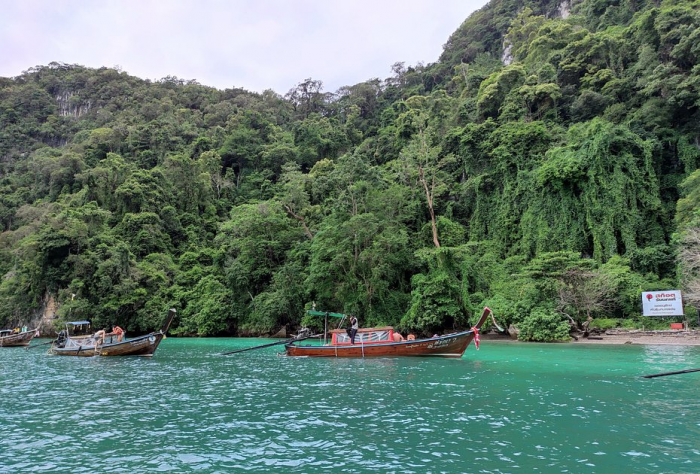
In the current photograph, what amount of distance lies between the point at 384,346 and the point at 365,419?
10976mm

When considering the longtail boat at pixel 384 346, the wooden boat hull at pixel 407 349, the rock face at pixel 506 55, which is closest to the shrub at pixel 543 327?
the longtail boat at pixel 384 346

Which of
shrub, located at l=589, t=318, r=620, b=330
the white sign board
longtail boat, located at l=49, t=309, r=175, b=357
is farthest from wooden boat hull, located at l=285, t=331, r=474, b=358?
Result: the white sign board

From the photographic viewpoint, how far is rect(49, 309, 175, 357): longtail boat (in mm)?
22062

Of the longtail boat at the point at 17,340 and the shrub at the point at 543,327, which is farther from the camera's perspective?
the longtail boat at the point at 17,340

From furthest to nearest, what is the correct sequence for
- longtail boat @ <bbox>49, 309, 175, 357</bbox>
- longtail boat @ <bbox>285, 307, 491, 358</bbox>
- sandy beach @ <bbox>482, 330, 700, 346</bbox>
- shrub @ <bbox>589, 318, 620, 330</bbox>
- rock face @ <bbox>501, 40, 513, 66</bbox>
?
rock face @ <bbox>501, 40, 513, 66</bbox>, shrub @ <bbox>589, 318, 620, 330</bbox>, longtail boat @ <bbox>49, 309, 175, 357</bbox>, sandy beach @ <bbox>482, 330, 700, 346</bbox>, longtail boat @ <bbox>285, 307, 491, 358</bbox>

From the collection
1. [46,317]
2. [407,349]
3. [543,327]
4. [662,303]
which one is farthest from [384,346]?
[46,317]

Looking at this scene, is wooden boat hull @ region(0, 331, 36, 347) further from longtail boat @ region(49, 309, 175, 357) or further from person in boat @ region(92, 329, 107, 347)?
person in boat @ region(92, 329, 107, 347)

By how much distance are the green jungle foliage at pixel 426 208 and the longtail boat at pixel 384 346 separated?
7.94 metres

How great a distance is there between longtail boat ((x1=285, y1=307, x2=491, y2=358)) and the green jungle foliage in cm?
794

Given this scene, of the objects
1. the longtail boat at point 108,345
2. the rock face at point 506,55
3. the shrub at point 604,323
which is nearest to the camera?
the longtail boat at point 108,345

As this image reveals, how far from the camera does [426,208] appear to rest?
3641 centimetres

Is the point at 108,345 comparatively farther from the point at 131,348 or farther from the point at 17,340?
the point at 17,340

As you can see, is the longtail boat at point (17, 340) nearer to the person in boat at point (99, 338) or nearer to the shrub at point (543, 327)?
the person in boat at point (99, 338)

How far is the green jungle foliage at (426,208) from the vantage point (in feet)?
90.7
